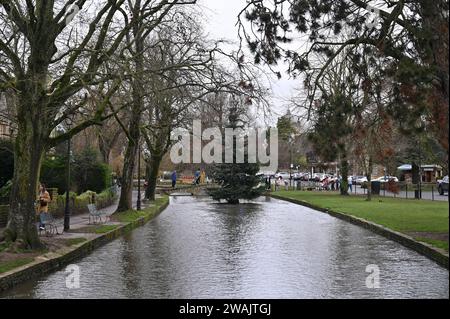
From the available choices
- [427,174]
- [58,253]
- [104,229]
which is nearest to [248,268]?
[58,253]

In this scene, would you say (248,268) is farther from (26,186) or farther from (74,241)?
(26,186)

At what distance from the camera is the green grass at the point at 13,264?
12.1 metres

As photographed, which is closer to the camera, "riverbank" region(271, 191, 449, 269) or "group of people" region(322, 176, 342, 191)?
"riverbank" region(271, 191, 449, 269)

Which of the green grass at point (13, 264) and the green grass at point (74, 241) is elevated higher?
the green grass at point (74, 241)

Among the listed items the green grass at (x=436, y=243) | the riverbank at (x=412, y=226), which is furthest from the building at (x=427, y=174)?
the green grass at (x=436, y=243)

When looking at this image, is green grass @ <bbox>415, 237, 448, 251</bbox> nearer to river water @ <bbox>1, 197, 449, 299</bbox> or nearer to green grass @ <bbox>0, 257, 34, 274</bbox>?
river water @ <bbox>1, 197, 449, 299</bbox>

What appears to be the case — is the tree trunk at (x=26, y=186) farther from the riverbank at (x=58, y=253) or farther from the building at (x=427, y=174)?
the building at (x=427, y=174)

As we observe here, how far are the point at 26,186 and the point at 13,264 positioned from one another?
3355mm

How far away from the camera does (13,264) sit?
12.8 m

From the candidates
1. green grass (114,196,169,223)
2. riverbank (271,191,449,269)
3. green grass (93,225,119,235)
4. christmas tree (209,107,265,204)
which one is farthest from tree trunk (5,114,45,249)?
christmas tree (209,107,265,204)

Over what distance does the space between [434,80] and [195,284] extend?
22.2ft

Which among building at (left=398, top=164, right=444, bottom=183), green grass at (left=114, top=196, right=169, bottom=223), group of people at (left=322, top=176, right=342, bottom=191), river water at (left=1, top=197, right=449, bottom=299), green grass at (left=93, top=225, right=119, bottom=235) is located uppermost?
building at (left=398, top=164, right=444, bottom=183)

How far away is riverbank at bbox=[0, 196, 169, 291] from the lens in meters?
12.1
